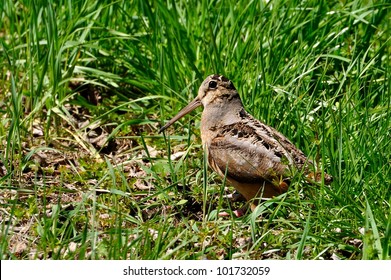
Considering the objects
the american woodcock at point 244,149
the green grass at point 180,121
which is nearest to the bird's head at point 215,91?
the american woodcock at point 244,149

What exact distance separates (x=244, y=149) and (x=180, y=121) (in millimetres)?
1018

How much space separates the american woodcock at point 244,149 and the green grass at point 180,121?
117mm

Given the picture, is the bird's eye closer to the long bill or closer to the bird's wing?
the long bill

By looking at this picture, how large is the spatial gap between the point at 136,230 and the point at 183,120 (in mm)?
1534

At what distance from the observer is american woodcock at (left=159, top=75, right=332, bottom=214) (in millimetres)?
5094

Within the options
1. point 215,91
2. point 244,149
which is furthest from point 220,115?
point 244,149

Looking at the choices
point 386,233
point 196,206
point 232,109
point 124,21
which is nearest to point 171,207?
point 196,206

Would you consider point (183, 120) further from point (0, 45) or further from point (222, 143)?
point (0, 45)

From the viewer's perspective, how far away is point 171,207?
5184mm

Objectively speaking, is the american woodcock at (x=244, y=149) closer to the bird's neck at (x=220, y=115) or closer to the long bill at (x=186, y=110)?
the bird's neck at (x=220, y=115)

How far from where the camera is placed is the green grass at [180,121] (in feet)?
15.7

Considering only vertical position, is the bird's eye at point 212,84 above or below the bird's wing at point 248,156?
above

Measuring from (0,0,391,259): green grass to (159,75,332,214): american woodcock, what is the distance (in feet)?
0.38

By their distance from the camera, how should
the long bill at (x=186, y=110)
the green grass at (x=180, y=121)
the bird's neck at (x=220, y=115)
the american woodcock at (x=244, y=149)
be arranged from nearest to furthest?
the green grass at (x=180, y=121) → the american woodcock at (x=244, y=149) → the bird's neck at (x=220, y=115) → the long bill at (x=186, y=110)
